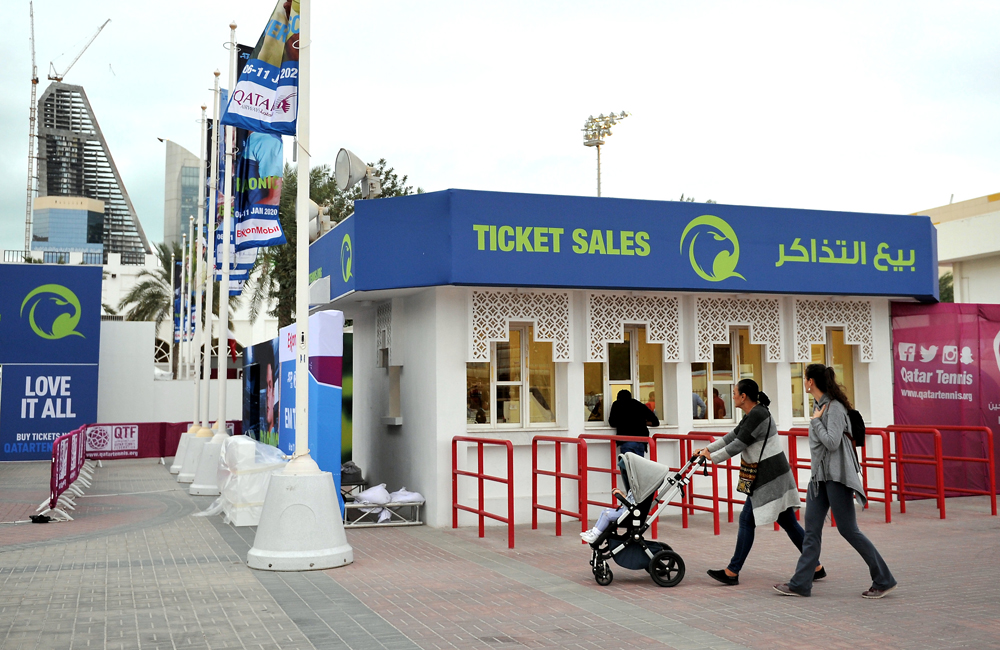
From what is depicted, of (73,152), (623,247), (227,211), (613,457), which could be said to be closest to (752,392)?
(613,457)

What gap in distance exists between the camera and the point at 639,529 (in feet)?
27.1

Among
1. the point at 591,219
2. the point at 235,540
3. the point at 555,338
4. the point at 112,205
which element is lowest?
the point at 235,540

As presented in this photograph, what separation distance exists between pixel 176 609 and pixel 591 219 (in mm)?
7553

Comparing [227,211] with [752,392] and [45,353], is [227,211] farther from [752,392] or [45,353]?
[45,353]

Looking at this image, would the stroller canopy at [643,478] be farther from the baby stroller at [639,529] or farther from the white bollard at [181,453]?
the white bollard at [181,453]

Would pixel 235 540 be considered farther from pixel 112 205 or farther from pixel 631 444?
pixel 112 205

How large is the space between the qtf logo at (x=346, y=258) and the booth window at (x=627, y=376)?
3.75 m

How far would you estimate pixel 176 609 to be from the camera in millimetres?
7156

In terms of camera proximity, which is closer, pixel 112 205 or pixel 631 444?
pixel 631 444

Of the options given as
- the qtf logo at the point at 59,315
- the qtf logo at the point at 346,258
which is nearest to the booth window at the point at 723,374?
the qtf logo at the point at 346,258

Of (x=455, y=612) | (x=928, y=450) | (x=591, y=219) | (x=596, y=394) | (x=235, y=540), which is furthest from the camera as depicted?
(x=928, y=450)

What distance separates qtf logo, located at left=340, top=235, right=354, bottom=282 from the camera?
12672 mm

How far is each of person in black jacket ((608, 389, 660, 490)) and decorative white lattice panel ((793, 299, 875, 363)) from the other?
3009 mm

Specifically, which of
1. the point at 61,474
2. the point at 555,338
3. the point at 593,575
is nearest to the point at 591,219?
the point at 555,338
